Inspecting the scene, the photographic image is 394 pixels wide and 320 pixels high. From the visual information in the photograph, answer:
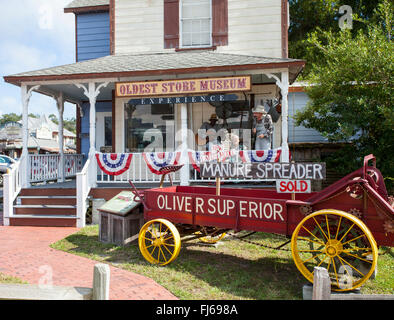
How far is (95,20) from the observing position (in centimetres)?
1412

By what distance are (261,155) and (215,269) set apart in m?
4.22

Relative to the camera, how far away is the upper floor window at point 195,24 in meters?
11.7

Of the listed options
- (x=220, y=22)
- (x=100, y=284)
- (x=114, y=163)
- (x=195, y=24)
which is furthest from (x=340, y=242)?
(x=195, y=24)

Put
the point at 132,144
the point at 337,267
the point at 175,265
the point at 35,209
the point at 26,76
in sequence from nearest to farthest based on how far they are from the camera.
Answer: the point at 337,267 < the point at 175,265 < the point at 35,209 < the point at 26,76 < the point at 132,144

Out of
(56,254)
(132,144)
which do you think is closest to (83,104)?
(132,144)

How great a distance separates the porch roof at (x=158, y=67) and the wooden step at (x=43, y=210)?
3.62 metres

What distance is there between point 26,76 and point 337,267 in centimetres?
936

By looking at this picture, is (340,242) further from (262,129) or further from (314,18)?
(314,18)

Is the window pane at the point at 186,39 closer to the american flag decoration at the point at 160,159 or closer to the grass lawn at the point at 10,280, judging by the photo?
the american flag decoration at the point at 160,159

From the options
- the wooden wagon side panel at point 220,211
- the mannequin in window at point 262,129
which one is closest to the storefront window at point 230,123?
the mannequin in window at point 262,129

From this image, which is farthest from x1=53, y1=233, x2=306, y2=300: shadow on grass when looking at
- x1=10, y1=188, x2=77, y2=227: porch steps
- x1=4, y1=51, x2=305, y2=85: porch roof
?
x1=4, y1=51, x2=305, y2=85: porch roof

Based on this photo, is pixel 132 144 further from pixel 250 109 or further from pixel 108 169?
pixel 250 109

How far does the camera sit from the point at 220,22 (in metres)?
11.4
